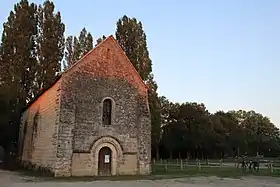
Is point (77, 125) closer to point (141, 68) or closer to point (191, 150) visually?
point (141, 68)

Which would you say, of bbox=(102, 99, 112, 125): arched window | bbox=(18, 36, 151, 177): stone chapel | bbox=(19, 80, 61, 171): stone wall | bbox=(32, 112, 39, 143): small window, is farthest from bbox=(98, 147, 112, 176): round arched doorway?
bbox=(32, 112, 39, 143): small window

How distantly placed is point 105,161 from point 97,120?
3291mm

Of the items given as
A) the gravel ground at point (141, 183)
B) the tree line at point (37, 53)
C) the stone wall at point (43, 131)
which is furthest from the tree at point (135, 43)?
the gravel ground at point (141, 183)

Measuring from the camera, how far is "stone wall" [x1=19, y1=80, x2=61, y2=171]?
2733cm

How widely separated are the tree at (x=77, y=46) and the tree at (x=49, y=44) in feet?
10.1

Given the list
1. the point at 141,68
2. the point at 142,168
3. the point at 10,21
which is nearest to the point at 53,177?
the point at 142,168

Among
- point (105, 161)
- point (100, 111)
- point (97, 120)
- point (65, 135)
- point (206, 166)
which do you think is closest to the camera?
point (65, 135)

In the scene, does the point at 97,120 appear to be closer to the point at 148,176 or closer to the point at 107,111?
the point at 107,111

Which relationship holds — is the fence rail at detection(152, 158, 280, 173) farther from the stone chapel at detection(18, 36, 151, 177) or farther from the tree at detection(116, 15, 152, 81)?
the tree at detection(116, 15, 152, 81)

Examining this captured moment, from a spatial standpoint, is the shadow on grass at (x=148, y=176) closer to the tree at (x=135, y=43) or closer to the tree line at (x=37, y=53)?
the tree line at (x=37, y=53)

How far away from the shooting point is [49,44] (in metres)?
39.4

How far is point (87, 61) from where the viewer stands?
28.7 metres

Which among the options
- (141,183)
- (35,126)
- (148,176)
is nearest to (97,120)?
(148,176)

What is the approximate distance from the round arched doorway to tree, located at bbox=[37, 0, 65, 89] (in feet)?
41.0
